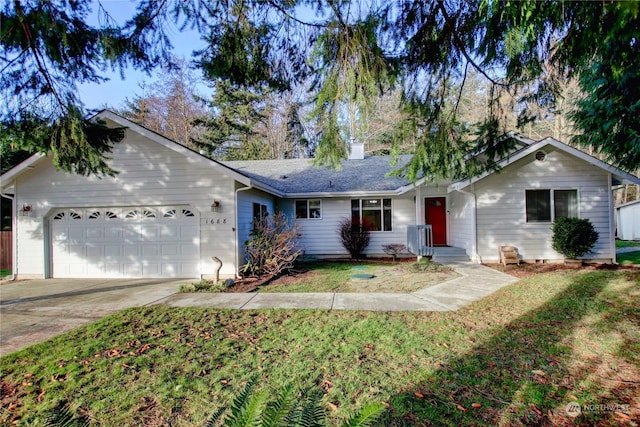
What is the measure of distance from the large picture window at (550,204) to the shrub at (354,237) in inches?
220

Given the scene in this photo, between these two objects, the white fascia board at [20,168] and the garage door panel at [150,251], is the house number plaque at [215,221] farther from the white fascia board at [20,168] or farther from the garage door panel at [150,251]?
the white fascia board at [20,168]

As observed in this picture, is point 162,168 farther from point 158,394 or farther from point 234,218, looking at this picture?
point 158,394

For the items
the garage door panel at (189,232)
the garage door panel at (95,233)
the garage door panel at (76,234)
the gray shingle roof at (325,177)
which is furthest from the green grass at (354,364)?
the gray shingle roof at (325,177)

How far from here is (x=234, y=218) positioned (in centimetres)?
867

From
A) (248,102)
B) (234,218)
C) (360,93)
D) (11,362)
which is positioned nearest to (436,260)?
(234,218)

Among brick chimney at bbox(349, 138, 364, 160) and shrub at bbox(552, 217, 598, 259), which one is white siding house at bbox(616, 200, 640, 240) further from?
brick chimney at bbox(349, 138, 364, 160)

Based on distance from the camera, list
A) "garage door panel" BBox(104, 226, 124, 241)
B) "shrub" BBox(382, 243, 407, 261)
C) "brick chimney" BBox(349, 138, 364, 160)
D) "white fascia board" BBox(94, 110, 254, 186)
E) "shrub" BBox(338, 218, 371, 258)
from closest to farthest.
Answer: "white fascia board" BBox(94, 110, 254, 186) < "garage door panel" BBox(104, 226, 124, 241) < "shrub" BBox(382, 243, 407, 261) < "shrub" BBox(338, 218, 371, 258) < "brick chimney" BBox(349, 138, 364, 160)

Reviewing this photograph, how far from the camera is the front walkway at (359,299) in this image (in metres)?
5.76

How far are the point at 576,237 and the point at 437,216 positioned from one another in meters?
4.49

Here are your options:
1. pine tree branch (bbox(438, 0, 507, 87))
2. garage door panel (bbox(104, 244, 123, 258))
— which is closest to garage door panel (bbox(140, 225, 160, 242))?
garage door panel (bbox(104, 244, 123, 258))

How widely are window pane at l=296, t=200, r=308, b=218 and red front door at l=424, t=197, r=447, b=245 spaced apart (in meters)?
4.93

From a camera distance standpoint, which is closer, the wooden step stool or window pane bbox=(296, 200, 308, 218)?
the wooden step stool

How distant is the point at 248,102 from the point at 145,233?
1513 cm

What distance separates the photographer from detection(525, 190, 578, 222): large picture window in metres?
10.1
